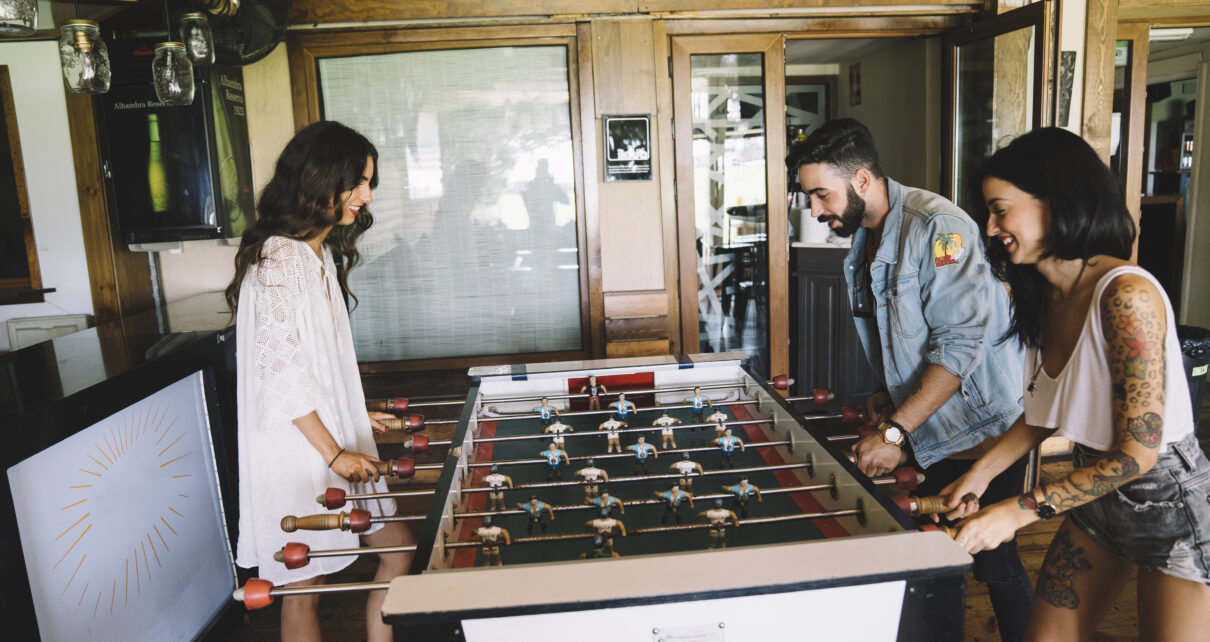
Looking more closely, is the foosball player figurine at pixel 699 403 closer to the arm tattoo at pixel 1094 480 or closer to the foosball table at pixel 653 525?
the foosball table at pixel 653 525

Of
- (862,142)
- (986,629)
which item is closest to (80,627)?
(862,142)

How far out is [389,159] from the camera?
414 centimetres

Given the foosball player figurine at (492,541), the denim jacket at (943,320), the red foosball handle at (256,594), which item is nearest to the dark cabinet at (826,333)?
the denim jacket at (943,320)

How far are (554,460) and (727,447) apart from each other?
1.40ft

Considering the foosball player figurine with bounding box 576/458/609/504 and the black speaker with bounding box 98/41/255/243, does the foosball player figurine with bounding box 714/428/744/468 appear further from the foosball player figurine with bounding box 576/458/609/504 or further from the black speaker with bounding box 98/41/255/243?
Result: the black speaker with bounding box 98/41/255/243

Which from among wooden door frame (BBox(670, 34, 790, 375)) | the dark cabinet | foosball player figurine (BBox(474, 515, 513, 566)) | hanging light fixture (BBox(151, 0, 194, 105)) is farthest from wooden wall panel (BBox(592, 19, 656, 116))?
foosball player figurine (BBox(474, 515, 513, 566))

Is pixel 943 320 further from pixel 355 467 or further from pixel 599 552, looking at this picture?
pixel 355 467

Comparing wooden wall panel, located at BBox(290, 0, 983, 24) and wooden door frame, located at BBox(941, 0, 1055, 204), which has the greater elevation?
wooden wall panel, located at BBox(290, 0, 983, 24)

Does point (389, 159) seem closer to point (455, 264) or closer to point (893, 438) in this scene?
point (455, 264)

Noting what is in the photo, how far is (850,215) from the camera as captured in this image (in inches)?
92.8

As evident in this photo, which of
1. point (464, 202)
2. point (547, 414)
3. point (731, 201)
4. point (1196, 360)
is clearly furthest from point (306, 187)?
point (1196, 360)

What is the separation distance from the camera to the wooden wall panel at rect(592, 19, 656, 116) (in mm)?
3980

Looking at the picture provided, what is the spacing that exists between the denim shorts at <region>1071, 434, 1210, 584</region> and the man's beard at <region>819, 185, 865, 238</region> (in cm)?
96

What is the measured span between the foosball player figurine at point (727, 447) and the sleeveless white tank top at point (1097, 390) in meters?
0.69
